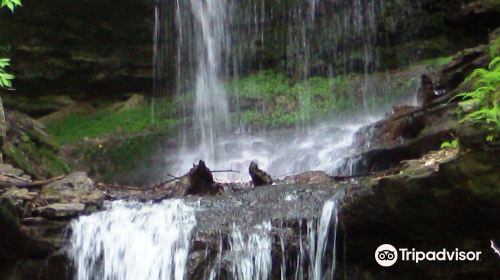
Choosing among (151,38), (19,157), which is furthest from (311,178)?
(151,38)

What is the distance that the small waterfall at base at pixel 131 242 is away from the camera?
660cm

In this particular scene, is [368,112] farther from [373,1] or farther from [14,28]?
[14,28]

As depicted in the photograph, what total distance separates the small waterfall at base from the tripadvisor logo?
1.76m

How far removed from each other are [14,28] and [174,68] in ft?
10.2

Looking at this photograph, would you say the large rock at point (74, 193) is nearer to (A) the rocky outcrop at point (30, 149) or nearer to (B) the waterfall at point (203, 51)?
(A) the rocky outcrop at point (30, 149)

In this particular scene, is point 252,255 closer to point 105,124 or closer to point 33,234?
point 33,234

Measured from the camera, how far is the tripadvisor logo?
5.80 meters

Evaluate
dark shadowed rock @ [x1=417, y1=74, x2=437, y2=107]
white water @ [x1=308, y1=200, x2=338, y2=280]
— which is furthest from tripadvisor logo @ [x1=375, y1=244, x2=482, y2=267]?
dark shadowed rock @ [x1=417, y1=74, x2=437, y2=107]

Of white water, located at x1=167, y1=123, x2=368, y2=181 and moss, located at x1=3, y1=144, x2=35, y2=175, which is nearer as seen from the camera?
moss, located at x1=3, y1=144, x2=35, y2=175

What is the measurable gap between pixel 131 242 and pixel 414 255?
268 centimetres

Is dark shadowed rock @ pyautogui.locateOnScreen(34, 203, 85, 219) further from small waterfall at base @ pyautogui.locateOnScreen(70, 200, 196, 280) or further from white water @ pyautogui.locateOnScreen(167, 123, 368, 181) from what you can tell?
white water @ pyautogui.locateOnScreen(167, 123, 368, 181)

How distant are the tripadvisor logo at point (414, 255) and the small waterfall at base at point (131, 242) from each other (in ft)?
5.76

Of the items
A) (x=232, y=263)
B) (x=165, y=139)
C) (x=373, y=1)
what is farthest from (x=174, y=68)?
(x=232, y=263)

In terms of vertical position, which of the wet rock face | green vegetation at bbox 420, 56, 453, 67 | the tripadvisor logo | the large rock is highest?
the wet rock face
